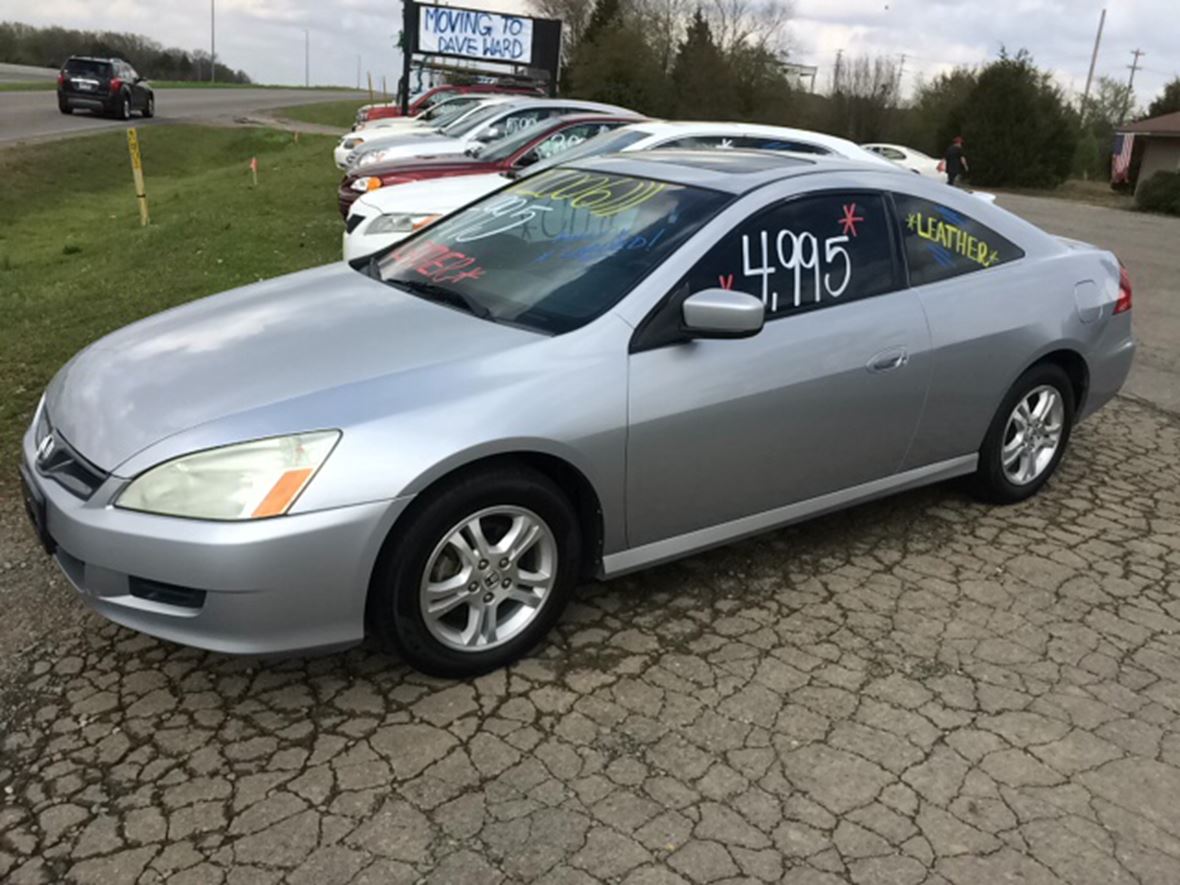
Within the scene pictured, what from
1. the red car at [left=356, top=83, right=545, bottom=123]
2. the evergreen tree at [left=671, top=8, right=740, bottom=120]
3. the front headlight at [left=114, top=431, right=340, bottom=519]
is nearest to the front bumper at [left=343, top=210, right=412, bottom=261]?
the front headlight at [left=114, top=431, right=340, bottom=519]

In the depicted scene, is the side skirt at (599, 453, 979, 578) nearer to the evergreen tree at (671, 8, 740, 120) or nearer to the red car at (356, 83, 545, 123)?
the red car at (356, 83, 545, 123)

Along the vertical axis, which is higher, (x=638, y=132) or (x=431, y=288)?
(x=638, y=132)

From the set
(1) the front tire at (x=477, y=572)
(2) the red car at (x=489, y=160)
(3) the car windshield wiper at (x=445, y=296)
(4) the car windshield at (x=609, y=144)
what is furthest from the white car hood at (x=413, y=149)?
→ (1) the front tire at (x=477, y=572)

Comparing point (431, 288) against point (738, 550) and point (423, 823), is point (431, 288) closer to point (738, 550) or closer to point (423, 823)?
point (738, 550)

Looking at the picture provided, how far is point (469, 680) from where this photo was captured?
10.5ft

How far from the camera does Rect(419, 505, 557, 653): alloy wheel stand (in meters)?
3.00

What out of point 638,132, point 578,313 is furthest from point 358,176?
point 578,313

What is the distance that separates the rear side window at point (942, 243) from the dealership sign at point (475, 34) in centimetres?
2470

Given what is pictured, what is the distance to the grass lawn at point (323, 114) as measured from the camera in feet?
148

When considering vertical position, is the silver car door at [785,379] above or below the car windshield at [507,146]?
below

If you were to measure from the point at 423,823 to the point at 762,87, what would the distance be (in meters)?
49.1

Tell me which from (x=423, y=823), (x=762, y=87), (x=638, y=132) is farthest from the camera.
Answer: (x=762, y=87)

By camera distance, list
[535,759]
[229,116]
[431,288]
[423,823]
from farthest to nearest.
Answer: [229,116] → [431,288] → [535,759] → [423,823]

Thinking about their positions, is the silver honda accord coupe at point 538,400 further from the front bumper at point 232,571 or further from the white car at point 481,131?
the white car at point 481,131
